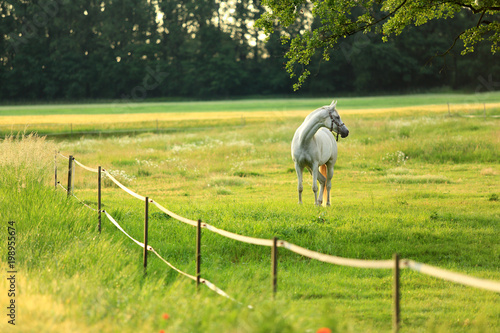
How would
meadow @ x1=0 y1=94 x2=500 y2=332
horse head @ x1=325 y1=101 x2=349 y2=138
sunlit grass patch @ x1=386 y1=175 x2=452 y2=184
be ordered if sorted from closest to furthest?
meadow @ x1=0 y1=94 x2=500 y2=332
horse head @ x1=325 y1=101 x2=349 y2=138
sunlit grass patch @ x1=386 y1=175 x2=452 y2=184

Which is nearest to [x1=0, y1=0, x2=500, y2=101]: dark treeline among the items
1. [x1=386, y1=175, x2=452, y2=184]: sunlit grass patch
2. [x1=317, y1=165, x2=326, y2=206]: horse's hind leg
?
[x1=386, y1=175, x2=452, y2=184]: sunlit grass patch

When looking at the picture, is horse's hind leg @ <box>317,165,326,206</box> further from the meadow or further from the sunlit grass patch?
the sunlit grass patch

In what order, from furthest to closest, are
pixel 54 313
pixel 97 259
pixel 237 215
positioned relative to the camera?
pixel 237 215 < pixel 97 259 < pixel 54 313

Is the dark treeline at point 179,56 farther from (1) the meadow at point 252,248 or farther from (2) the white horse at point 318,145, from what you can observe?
(2) the white horse at point 318,145

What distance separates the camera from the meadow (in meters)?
5.17

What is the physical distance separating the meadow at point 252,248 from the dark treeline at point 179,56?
59712mm

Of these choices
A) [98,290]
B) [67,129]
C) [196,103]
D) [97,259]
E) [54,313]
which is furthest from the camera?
[196,103]

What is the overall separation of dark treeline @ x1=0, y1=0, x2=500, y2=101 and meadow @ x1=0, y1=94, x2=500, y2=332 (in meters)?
59.7

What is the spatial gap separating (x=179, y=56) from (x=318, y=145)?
81.1 metres

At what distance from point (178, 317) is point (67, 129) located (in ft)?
142

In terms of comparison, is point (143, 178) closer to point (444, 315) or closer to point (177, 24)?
point (444, 315)

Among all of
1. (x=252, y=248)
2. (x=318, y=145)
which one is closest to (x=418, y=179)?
(x=318, y=145)

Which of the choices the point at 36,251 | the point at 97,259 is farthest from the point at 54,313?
the point at 36,251

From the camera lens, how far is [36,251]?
8.20m
